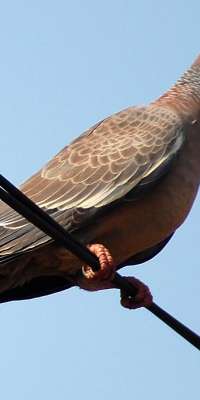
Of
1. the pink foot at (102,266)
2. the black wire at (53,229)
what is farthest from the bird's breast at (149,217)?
the black wire at (53,229)

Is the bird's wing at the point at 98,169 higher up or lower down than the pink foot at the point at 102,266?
higher up

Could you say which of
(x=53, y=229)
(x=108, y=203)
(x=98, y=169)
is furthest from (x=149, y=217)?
(x=53, y=229)

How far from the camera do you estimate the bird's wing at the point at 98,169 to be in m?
6.85

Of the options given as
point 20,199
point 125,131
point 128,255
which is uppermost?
point 20,199

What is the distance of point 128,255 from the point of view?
7.12 meters

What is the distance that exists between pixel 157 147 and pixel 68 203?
74 centimetres

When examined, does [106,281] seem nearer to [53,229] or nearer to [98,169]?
[98,169]

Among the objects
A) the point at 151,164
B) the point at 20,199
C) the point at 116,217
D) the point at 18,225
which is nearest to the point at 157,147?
the point at 151,164

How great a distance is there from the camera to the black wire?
14.9 feet

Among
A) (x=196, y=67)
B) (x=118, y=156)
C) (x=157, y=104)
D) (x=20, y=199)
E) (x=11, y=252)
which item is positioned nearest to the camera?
(x=20, y=199)

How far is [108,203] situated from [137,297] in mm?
652

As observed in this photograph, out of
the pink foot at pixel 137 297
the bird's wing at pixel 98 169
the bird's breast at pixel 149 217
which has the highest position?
the bird's wing at pixel 98 169

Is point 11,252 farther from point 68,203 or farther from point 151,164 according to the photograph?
point 151,164

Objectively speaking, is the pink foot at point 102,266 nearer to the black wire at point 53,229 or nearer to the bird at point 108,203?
the bird at point 108,203
